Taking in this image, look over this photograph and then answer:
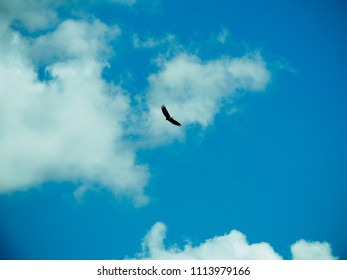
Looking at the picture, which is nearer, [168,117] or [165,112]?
[165,112]
